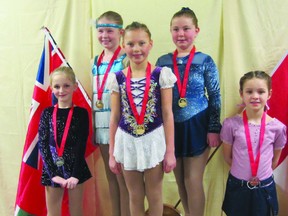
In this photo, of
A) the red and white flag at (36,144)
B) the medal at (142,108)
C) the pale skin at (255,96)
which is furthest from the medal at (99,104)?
the pale skin at (255,96)

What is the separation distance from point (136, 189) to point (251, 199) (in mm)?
634

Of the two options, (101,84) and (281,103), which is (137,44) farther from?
(281,103)

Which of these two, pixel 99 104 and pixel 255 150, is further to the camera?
pixel 99 104

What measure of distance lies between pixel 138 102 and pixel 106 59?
0.55 metres

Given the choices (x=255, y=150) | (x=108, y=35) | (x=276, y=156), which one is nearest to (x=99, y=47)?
(x=108, y=35)

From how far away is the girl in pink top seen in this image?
1.61 m

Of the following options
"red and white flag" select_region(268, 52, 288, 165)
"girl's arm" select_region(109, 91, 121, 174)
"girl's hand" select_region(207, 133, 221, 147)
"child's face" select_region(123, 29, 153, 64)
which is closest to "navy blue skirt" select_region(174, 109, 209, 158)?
"girl's hand" select_region(207, 133, 221, 147)

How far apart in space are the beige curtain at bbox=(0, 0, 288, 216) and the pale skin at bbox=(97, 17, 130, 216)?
0.30m

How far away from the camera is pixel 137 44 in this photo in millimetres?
1460

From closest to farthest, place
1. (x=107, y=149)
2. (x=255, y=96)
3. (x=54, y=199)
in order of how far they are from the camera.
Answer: (x=255, y=96)
(x=54, y=199)
(x=107, y=149)

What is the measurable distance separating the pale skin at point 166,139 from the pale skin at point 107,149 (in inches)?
10.9

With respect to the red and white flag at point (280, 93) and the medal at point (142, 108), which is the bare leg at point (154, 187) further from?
the red and white flag at point (280, 93)

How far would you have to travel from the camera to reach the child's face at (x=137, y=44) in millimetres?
1457

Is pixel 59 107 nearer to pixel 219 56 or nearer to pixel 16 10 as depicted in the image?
pixel 16 10
